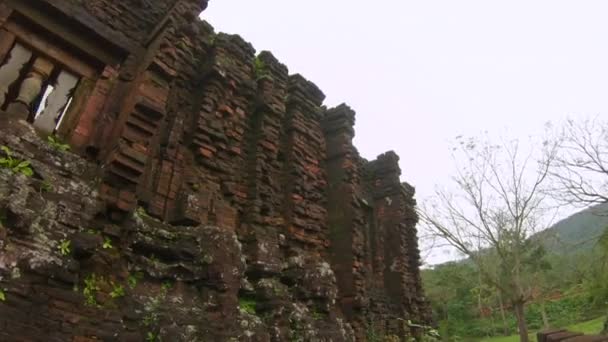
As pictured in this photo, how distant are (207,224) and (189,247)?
0.56 m

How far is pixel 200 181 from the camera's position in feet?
18.8

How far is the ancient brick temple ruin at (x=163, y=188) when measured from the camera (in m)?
3.41

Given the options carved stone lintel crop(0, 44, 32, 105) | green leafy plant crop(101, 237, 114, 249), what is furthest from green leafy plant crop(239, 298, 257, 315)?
carved stone lintel crop(0, 44, 32, 105)

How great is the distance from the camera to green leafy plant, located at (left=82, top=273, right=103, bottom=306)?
3506 mm

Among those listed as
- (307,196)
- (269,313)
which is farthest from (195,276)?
(307,196)

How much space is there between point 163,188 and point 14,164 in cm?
204

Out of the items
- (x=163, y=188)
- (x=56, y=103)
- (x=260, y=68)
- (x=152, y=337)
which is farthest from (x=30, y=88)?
(x=260, y=68)

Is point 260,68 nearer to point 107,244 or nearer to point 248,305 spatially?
point 248,305

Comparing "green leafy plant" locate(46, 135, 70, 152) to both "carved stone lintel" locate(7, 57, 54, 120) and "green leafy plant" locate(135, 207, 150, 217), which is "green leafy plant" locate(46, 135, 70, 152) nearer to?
"carved stone lintel" locate(7, 57, 54, 120)

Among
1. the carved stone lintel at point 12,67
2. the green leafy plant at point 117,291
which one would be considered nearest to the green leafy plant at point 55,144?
the carved stone lintel at point 12,67

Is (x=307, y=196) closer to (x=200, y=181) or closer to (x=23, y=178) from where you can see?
(x=200, y=181)

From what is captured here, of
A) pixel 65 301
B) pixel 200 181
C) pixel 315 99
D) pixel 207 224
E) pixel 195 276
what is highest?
pixel 315 99

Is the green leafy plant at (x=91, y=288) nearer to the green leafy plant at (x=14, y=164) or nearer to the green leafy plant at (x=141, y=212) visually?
the green leafy plant at (x=14, y=164)

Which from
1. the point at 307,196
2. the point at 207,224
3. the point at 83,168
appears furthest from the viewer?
the point at 307,196
